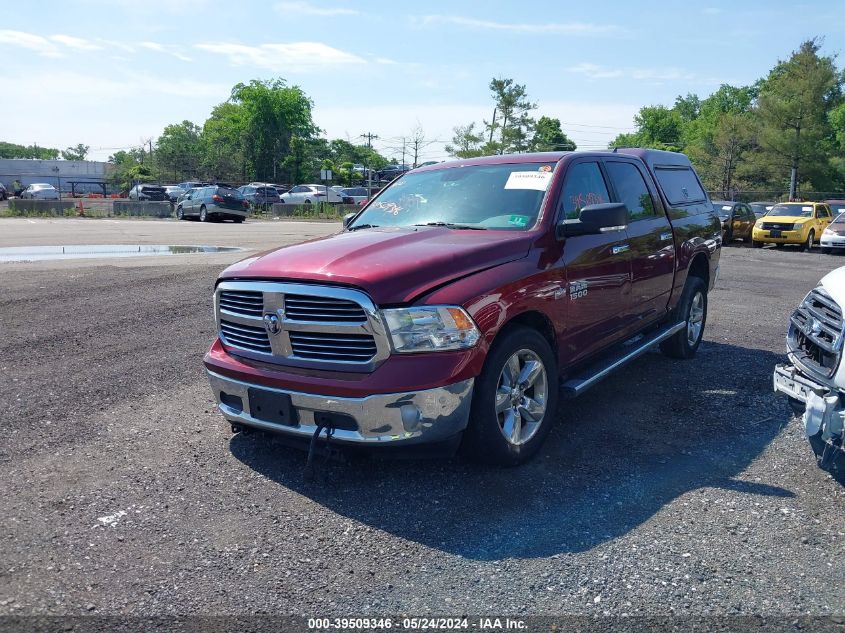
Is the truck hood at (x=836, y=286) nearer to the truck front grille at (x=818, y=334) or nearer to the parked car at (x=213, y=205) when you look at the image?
the truck front grille at (x=818, y=334)

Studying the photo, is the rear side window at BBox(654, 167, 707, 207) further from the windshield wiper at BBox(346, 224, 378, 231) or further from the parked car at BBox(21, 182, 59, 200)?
the parked car at BBox(21, 182, 59, 200)

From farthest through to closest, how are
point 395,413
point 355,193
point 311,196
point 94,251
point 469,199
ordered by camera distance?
point 355,193, point 311,196, point 94,251, point 469,199, point 395,413

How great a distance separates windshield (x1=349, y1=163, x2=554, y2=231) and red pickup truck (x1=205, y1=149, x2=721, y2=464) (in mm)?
14

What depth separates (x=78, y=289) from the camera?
10008 mm

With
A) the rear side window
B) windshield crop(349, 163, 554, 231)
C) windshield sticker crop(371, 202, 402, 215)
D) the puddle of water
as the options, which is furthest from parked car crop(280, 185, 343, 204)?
windshield crop(349, 163, 554, 231)

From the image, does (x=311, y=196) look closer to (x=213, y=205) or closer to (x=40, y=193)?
(x=213, y=205)

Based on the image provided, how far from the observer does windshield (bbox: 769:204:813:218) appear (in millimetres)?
24969

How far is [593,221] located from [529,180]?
697 mm

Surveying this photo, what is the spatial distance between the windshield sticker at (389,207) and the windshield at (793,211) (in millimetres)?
23458

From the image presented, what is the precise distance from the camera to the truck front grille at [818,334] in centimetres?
375

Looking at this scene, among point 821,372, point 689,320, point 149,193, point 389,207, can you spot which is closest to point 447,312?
point 389,207

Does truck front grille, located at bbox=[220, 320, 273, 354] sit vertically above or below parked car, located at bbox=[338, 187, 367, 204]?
below

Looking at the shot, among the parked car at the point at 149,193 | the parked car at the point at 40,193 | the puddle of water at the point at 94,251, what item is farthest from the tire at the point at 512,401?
the parked car at the point at 40,193

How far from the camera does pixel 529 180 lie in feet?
16.5
